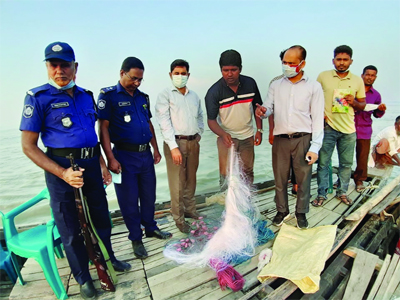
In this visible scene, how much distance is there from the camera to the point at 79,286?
7.75 feet

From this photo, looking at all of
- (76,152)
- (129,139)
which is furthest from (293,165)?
(76,152)

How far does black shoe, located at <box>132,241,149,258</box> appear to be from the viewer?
275 cm

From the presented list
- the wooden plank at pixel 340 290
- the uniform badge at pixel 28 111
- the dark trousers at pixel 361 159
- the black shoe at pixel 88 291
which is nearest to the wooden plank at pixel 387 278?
the wooden plank at pixel 340 290

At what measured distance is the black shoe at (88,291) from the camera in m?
2.19

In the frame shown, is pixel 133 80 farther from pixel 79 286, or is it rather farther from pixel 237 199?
pixel 79 286

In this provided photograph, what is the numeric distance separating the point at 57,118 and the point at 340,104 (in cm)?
381

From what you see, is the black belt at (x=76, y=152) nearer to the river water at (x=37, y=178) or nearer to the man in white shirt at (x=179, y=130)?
the man in white shirt at (x=179, y=130)

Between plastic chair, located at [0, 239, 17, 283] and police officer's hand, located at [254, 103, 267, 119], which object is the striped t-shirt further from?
plastic chair, located at [0, 239, 17, 283]

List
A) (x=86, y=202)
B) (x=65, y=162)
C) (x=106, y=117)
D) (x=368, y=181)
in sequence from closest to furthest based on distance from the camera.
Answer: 1. (x=65, y=162)
2. (x=86, y=202)
3. (x=106, y=117)
4. (x=368, y=181)

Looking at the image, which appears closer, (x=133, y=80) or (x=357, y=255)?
(x=133, y=80)

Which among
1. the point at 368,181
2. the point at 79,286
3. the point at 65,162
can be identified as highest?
the point at 65,162

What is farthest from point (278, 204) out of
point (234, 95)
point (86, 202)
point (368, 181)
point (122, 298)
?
point (368, 181)

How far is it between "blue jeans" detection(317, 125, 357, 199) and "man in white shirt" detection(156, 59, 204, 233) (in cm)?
215

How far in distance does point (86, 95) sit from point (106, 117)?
328mm
